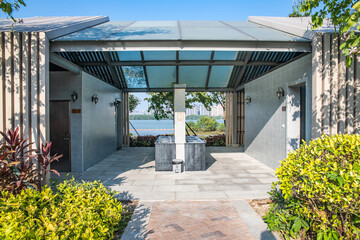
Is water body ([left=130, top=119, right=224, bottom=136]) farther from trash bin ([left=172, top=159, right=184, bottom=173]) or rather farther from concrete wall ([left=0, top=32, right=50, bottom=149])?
concrete wall ([left=0, top=32, right=50, bottom=149])

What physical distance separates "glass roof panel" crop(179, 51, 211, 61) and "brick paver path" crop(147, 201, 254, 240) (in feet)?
17.3

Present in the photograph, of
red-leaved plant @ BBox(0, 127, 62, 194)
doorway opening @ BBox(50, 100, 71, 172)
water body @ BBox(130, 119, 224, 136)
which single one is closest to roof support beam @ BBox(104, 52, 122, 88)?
doorway opening @ BBox(50, 100, 71, 172)

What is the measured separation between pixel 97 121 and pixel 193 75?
14.2ft

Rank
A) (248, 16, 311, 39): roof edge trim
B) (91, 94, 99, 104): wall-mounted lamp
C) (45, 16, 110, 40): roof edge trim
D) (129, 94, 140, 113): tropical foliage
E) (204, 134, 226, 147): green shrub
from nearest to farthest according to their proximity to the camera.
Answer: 1. (45, 16, 110, 40): roof edge trim
2. (248, 16, 311, 39): roof edge trim
3. (91, 94, 99, 104): wall-mounted lamp
4. (204, 134, 226, 147): green shrub
5. (129, 94, 140, 113): tropical foliage

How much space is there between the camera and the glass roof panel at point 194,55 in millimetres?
7410

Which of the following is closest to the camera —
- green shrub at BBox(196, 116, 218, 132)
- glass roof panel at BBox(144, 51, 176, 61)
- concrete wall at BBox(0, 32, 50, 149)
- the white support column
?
concrete wall at BBox(0, 32, 50, 149)

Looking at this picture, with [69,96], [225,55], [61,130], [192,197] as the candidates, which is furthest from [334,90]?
[61,130]

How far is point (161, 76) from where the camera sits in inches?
354

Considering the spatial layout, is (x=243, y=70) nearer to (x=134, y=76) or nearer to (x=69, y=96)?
(x=134, y=76)

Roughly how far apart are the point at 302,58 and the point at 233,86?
18.5 ft

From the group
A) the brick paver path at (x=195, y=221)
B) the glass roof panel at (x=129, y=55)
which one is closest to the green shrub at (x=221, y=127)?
the glass roof panel at (x=129, y=55)

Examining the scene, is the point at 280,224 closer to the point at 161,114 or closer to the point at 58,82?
the point at 58,82

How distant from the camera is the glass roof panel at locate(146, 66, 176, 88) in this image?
8.38m

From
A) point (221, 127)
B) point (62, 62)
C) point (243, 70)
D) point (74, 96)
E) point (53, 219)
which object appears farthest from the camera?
point (221, 127)
